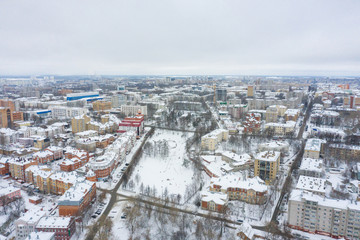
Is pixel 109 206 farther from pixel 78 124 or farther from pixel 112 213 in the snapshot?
pixel 78 124

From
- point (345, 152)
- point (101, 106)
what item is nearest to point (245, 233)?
point (345, 152)

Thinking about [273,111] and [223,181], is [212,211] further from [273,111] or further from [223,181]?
[273,111]

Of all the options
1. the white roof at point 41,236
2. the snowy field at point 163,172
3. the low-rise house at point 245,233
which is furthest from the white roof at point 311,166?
the white roof at point 41,236

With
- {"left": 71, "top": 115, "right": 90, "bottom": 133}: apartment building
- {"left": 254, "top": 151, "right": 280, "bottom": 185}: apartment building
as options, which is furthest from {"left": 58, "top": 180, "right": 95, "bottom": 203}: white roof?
{"left": 71, "top": 115, "right": 90, "bottom": 133}: apartment building

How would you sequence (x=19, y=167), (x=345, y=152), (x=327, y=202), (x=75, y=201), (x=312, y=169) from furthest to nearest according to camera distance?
(x=345, y=152) < (x=19, y=167) < (x=312, y=169) < (x=75, y=201) < (x=327, y=202)

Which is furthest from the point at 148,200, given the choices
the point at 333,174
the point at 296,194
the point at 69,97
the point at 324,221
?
the point at 69,97

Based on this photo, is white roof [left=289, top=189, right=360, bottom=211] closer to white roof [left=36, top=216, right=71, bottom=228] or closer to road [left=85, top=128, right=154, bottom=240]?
road [left=85, top=128, right=154, bottom=240]
